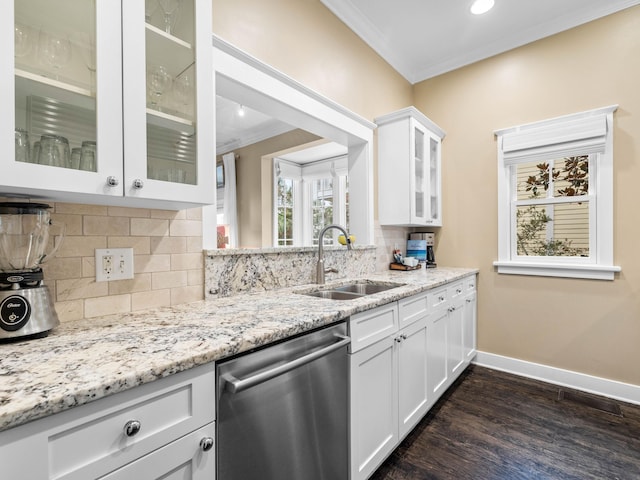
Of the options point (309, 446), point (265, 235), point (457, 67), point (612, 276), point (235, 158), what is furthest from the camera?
point (235, 158)

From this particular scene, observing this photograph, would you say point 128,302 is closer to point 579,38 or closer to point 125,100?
point 125,100

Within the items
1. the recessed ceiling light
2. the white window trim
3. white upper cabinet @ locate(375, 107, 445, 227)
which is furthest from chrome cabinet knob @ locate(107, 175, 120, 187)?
the white window trim

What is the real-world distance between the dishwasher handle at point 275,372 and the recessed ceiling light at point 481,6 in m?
2.63

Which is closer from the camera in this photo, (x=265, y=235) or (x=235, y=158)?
(x=265, y=235)

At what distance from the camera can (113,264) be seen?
4.08 ft

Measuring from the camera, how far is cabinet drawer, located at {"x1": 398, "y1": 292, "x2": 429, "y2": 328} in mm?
1728

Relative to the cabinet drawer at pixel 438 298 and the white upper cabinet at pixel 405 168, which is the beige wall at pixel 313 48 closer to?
the white upper cabinet at pixel 405 168

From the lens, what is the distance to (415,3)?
7.83 ft

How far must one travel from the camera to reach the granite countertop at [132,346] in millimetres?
613

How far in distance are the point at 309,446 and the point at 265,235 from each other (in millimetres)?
3421

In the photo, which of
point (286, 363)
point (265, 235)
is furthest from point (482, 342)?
point (265, 235)

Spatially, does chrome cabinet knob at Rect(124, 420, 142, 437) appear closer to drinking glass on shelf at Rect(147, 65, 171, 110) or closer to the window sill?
drinking glass on shelf at Rect(147, 65, 171, 110)

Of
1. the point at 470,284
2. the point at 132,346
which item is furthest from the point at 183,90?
the point at 470,284

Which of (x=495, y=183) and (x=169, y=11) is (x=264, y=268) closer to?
(x=169, y=11)
